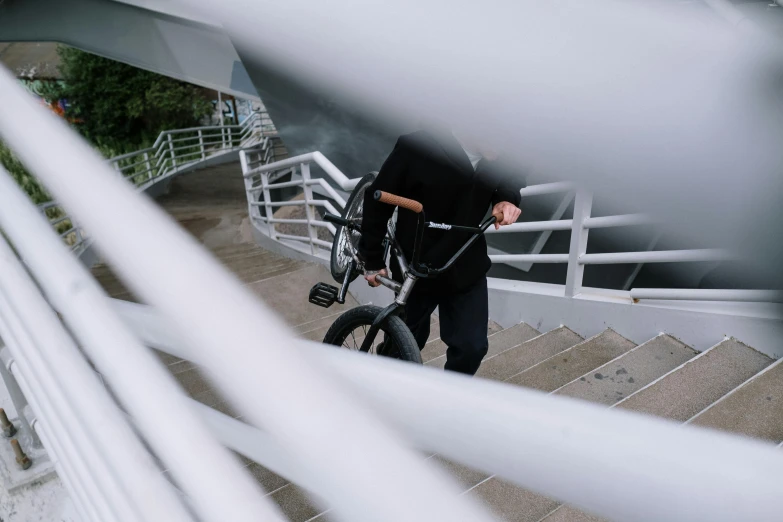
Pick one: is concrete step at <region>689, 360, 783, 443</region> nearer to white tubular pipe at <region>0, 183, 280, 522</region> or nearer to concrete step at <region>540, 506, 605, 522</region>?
concrete step at <region>540, 506, 605, 522</region>

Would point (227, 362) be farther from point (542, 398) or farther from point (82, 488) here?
point (82, 488)

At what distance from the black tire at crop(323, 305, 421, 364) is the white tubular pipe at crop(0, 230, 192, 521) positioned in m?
1.03

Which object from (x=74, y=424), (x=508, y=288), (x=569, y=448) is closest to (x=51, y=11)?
(x=508, y=288)

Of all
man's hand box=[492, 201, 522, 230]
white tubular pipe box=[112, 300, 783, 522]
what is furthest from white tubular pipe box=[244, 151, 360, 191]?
white tubular pipe box=[112, 300, 783, 522]

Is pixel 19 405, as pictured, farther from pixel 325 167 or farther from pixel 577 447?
pixel 325 167

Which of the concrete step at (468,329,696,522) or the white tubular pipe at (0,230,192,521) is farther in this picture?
the concrete step at (468,329,696,522)

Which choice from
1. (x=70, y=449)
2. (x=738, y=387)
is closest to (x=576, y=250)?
(x=738, y=387)

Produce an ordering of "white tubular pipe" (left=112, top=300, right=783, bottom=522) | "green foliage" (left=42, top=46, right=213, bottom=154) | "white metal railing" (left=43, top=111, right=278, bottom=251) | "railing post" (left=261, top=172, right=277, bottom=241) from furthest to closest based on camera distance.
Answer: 1. "green foliage" (left=42, top=46, right=213, bottom=154)
2. "white metal railing" (left=43, top=111, right=278, bottom=251)
3. "railing post" (left=261, top=172, right=277, bottom=241)
4. "white tubular pipe" (left=112, top=300, right=783, bottom=522)

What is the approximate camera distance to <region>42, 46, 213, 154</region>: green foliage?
17516mm

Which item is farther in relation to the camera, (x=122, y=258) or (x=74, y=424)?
(x=74, y=424)

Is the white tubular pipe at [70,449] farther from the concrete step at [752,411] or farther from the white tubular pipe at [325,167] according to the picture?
the white tubular pipe at [325,167]

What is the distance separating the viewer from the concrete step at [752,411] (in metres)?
1.64

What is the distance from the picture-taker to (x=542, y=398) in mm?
365

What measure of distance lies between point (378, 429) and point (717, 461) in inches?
8.1
